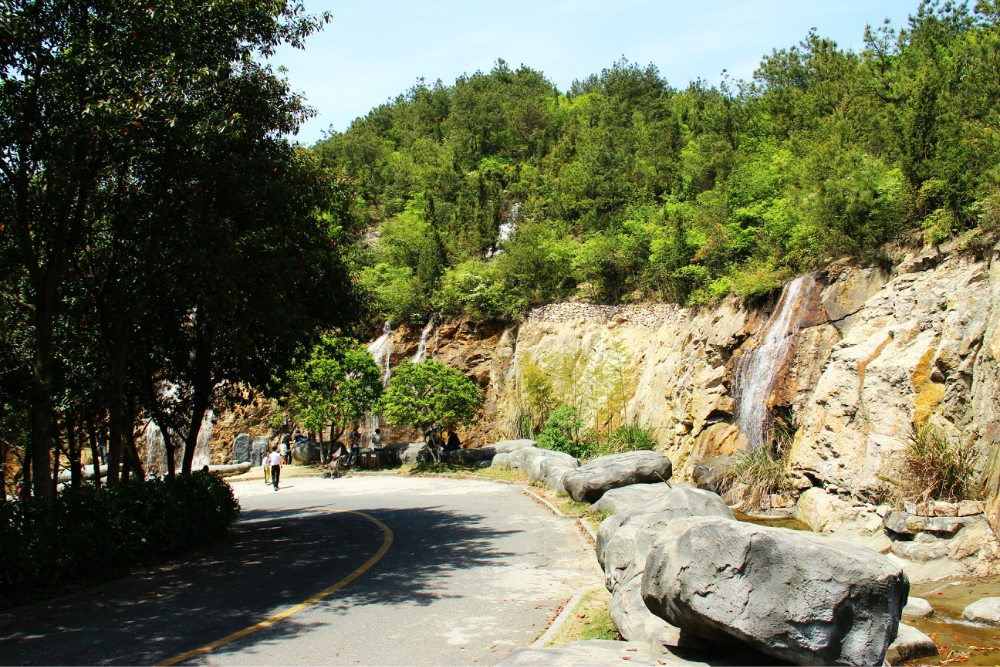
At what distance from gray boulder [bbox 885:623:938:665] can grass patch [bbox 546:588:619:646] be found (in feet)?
8.07

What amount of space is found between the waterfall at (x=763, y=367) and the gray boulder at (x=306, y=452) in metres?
21.7

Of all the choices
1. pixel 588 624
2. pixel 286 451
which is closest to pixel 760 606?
pixel 588 624

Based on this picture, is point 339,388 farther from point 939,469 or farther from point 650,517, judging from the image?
point 939,469

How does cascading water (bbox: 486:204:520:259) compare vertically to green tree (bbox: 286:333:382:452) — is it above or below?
above

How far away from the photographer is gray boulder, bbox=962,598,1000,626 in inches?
297

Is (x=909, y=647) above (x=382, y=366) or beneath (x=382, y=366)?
beneath

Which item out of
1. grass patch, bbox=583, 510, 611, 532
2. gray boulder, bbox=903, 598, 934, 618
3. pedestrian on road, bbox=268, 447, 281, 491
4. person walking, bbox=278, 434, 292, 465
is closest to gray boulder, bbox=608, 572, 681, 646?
gray boulder, bbox=903, 598, 934, 618

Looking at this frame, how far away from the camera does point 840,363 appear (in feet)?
48.1

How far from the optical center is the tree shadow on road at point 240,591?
6652 mm

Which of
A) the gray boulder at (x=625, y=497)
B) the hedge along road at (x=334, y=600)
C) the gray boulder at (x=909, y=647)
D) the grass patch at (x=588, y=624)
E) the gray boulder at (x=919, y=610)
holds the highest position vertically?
the gray boulder at (x=625, y=497)

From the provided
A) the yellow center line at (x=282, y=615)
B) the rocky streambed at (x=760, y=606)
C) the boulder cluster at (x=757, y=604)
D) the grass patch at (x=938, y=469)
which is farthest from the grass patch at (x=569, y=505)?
the boulder cluster at (x=757, y=604)

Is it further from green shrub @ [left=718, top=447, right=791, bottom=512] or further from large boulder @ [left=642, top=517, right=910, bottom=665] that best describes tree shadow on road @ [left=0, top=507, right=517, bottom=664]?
green shrub @ [left=718, top=447, right=791, bottom=512]

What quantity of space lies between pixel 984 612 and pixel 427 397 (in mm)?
20997

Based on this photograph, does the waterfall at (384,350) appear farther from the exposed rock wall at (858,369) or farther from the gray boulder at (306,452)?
the exposed rock wall at (858,369)
